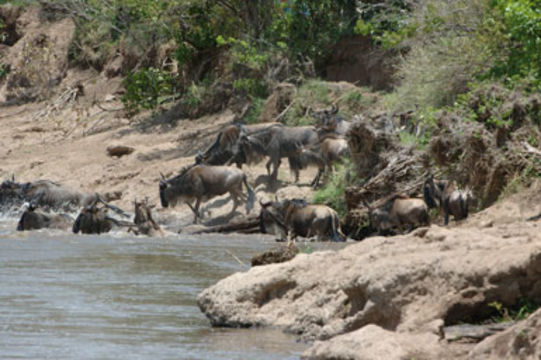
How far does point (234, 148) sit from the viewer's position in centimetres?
2266

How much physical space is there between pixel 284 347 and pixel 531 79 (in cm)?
859

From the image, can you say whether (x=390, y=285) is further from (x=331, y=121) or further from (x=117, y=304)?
(x=331, y=121)

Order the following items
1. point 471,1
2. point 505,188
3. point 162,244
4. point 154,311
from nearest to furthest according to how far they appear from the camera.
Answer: point 154,311 → point 505,188 → point 162,244 → point 471,1

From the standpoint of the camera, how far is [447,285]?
6758 millimetres

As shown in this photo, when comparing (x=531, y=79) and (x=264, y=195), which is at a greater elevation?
(x=531, y=79)

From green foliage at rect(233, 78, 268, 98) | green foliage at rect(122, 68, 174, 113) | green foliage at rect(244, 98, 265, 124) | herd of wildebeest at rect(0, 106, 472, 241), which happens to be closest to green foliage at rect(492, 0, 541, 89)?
herd of wildebeest at rect(0, 106, 472, 241)

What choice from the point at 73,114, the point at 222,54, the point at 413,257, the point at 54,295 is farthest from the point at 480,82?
the point at 73,114

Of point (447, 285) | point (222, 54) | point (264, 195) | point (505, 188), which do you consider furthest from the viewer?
point (222, 54)

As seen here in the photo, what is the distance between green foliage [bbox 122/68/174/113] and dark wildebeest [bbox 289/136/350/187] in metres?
9.25

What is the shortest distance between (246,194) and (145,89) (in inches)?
378

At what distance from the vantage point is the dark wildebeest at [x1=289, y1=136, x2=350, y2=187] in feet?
69.2

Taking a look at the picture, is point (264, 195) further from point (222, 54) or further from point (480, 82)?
point (222, 54)

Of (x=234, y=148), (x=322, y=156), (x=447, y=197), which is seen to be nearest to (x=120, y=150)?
(x=234, y=148)

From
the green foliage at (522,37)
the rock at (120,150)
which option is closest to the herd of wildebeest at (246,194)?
the green foliage at (522,37)
